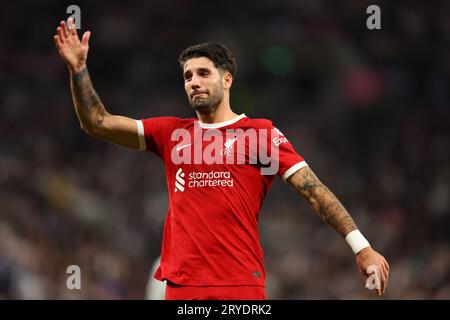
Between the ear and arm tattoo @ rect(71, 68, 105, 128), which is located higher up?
the ear

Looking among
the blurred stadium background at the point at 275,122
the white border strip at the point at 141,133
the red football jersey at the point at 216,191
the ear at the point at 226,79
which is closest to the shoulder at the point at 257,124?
the red football jersey at the point at 216,191

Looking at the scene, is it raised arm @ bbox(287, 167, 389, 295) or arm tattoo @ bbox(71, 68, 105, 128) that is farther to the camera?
arm tattoo @ bbox(71, 68, 105, 128)

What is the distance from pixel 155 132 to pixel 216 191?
0.58 m

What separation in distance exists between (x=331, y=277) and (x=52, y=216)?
13.5ft

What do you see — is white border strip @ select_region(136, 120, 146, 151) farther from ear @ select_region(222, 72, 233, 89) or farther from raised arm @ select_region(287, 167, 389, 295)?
raised arm @ select_region(287, 167, 389, 295)

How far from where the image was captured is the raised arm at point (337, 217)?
16.4 ft

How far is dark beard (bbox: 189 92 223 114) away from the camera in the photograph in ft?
17.8

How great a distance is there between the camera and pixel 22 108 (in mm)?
14805

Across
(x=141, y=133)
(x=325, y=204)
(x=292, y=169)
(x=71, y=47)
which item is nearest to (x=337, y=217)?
(x=325, y=204)

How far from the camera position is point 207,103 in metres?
5.42

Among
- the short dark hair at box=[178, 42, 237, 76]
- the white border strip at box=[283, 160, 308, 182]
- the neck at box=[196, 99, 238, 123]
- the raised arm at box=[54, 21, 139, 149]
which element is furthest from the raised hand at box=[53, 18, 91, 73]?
the white border strip at box=[283, 160, 308, 182]

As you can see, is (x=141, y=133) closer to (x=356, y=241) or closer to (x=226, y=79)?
(x=226, y=79)

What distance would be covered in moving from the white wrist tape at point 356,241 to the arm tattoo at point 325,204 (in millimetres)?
30

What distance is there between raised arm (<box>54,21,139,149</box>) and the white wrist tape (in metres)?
1.45
